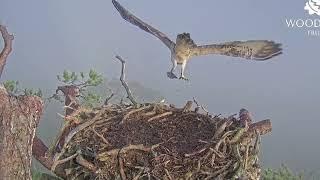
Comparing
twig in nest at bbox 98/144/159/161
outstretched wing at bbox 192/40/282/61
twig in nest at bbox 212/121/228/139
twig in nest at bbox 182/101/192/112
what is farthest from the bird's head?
twig in nest at bbox 98/144/159/161

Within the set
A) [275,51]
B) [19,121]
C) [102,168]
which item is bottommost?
[102,168]

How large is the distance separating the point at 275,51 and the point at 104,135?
1.67m

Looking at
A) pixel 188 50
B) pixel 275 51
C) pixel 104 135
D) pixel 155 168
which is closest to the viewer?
pixel 155 168

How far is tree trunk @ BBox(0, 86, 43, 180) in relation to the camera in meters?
2.49

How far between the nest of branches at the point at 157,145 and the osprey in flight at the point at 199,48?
111 cm

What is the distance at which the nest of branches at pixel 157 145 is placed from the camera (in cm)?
252

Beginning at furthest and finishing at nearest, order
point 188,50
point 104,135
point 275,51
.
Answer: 1. point 188,50
2. point 275,51
3. point 104,135

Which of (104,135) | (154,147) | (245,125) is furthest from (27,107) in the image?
(245,125)

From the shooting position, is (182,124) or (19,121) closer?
(19,121)

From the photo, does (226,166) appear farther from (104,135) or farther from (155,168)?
(104,135)

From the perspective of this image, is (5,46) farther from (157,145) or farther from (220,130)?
(220,130)

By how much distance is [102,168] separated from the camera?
253cm

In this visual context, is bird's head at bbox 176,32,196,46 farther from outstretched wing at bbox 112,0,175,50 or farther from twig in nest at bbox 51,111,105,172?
twig in nest at bbox 51,111,105,172

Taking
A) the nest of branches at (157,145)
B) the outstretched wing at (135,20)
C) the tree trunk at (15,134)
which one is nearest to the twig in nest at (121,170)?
the nest of branches at (157,145)
